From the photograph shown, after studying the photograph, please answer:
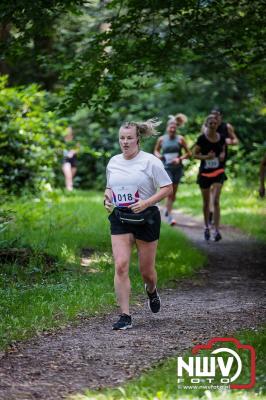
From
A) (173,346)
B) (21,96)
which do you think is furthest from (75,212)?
(173,346)

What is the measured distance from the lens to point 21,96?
48.5ft

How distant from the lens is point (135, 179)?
7.18 metres

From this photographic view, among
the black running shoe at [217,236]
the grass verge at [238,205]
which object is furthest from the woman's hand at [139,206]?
the grass verge at [238,205]

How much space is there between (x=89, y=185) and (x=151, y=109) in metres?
3.64

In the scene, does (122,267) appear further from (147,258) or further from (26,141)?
(26,141)

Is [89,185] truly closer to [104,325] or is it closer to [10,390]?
[104,325]

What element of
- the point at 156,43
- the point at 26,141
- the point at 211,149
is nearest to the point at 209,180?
the point at 211,149

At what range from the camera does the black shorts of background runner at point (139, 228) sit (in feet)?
23.7

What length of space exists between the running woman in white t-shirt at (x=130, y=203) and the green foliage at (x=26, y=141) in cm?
763

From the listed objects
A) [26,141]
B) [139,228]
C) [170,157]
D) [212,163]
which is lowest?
[170,157]

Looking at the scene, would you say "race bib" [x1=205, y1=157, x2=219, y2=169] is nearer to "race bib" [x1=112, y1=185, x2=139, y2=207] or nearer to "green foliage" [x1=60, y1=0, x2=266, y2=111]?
"green foliage" [x1=60, y1=0, x2=266, y2=111]

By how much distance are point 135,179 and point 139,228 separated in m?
0.49

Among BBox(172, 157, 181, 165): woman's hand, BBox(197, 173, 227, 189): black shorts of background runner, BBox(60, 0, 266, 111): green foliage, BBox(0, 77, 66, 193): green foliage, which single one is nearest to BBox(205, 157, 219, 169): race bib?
BBox(197, 173, 227, 189): black shorts of background runner

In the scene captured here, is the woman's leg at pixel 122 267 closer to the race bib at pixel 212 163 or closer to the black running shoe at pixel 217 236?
the race bib at pixel 212 163
